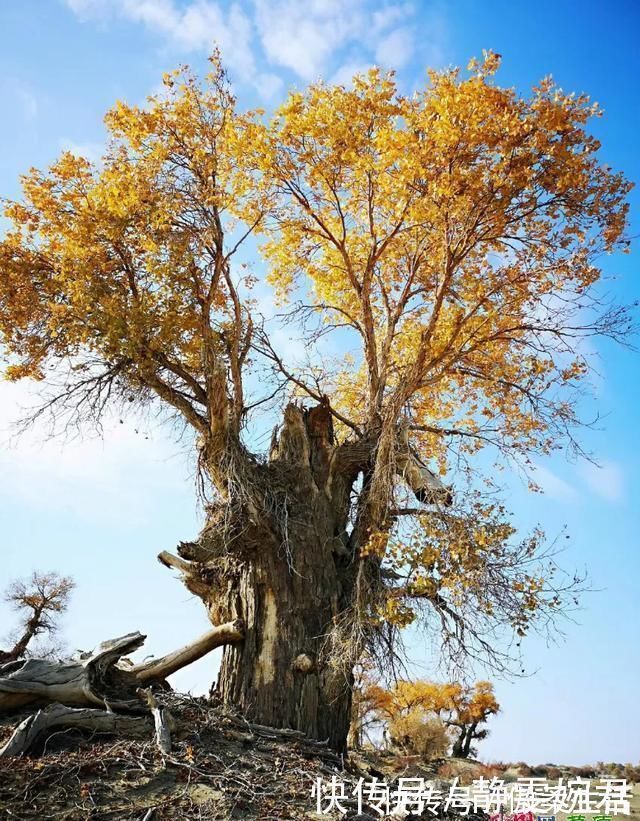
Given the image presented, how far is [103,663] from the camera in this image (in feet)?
29.3

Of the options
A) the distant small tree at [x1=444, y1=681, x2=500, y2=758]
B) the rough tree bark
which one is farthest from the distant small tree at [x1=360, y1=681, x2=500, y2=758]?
the rough tree bark

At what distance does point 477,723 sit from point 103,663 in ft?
60.8

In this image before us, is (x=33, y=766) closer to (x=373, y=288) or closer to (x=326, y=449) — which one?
(x=326, y=449)

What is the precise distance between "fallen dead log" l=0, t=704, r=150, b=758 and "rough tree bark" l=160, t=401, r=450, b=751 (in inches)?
59.6

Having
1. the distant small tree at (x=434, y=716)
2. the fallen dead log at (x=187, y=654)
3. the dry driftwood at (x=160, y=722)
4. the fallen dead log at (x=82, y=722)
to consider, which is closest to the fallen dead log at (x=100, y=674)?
the fallen dead log at (x=187, y=654)

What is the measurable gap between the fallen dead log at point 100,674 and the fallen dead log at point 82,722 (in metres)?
0.32

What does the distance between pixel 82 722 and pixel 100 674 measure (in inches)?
44.6

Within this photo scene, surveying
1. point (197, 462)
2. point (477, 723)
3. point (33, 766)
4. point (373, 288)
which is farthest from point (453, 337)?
point (477, 723)

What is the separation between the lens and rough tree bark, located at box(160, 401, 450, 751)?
905cm

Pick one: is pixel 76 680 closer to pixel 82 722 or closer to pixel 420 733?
pixel 82 722

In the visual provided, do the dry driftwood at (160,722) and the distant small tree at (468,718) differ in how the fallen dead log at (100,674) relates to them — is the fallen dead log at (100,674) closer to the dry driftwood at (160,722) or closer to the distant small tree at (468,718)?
the dry driftwood at (160,722)

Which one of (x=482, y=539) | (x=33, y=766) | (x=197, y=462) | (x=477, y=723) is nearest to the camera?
(x=33, y=766)

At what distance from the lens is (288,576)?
9.66 m

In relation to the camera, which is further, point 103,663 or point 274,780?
point 103,663
